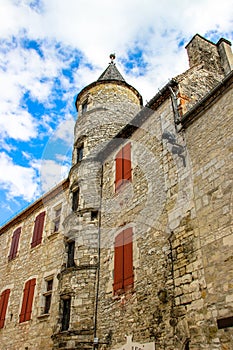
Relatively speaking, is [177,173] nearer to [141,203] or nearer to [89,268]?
[141,203]

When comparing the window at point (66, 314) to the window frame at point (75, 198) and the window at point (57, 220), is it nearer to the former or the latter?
the window frame at point (75, 198)

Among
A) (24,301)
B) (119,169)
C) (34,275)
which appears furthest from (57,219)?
(119,169)

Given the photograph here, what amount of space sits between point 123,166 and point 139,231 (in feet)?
7.45

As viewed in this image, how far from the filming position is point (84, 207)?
9.38 meters

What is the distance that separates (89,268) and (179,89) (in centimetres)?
492

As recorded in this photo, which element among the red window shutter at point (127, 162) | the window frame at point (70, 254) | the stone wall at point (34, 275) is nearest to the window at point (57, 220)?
the stone wall at point (34, 275)

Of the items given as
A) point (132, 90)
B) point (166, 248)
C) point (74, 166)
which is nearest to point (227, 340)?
point (166, 248)

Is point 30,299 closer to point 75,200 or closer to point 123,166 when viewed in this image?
point 75,200

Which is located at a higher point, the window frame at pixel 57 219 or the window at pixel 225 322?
the window frame at pixel 57 219

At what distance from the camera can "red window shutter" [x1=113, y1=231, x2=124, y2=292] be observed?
7.57m

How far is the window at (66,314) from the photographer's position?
8.00m

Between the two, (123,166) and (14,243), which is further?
(14,243)

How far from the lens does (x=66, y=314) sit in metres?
8.16

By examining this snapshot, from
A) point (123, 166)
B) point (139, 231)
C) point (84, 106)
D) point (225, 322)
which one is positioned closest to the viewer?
point (225, 322)
